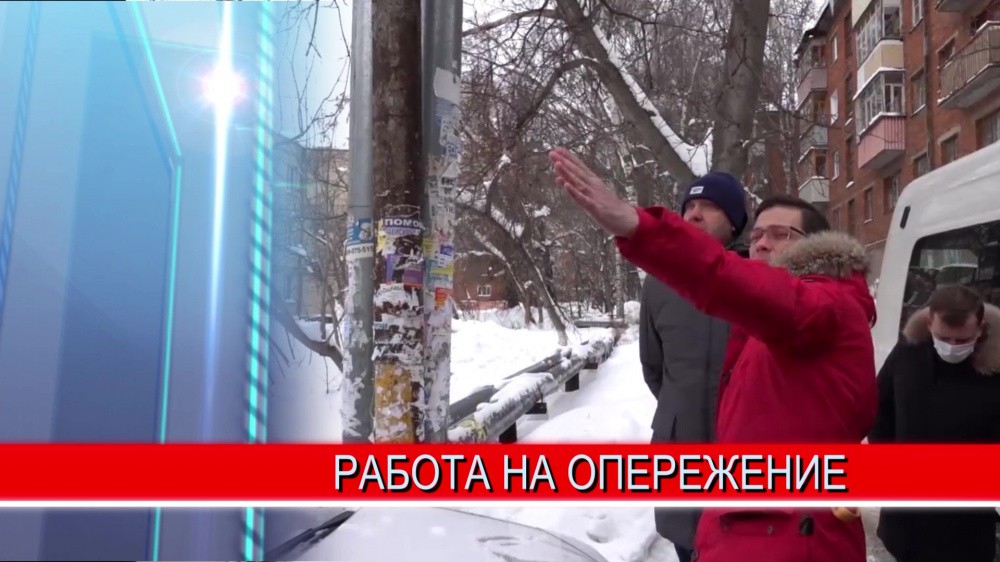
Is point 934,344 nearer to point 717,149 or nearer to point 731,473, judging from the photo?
point 731,473

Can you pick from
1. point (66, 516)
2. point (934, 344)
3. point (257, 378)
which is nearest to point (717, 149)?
point (934, 344)

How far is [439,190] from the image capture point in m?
2.60

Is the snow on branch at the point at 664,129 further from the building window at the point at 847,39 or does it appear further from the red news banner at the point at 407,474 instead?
the building window at the point at 847,39

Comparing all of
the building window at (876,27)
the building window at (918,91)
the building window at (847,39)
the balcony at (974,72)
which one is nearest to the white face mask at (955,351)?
the balcony at (974,72)

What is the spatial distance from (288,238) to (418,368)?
59 cm

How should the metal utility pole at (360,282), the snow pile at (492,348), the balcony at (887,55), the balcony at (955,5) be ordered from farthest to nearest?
the balcony at (887,55) → the balcony at (955,5) → the snow pile at (492,348) → the metal utility pole at (360,282)

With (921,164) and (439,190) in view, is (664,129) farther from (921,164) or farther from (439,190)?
(921,164)

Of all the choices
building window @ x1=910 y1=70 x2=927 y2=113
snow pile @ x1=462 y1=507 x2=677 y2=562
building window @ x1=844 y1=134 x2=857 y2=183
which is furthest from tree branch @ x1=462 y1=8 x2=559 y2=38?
building window @ x1=844 y1=134 x2=857 y2=183

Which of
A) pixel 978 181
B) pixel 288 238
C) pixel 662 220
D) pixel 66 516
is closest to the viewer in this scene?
pixel 662 220

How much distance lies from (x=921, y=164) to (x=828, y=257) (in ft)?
64.1

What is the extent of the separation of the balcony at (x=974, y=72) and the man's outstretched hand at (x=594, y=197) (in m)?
15.3

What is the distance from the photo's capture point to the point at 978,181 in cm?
300

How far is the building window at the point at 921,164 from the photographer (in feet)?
58.7

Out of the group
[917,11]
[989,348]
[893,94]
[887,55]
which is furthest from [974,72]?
[989,348]
